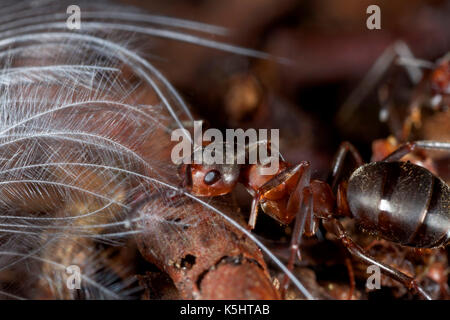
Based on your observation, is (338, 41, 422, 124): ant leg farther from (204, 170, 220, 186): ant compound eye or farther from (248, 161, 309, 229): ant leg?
(204, 170, 220, 186): ant compound eye

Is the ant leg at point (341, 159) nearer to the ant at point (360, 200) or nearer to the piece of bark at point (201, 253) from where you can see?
the ant at point (360, 200)

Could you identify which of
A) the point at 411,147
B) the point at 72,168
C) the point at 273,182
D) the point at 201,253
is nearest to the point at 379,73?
the point at 411,147

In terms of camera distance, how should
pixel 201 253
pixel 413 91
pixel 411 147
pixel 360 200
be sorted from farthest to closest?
pixel 413 91 → pixel 411 147 → pixel 360 200 → pixel 201 253

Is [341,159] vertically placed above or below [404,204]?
above

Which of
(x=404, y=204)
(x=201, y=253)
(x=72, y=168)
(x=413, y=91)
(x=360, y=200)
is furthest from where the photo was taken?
(x=413, y=91)

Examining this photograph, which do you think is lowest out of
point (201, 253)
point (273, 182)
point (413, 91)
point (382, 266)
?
point (382, 266)

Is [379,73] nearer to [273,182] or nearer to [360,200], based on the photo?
[360,200]
